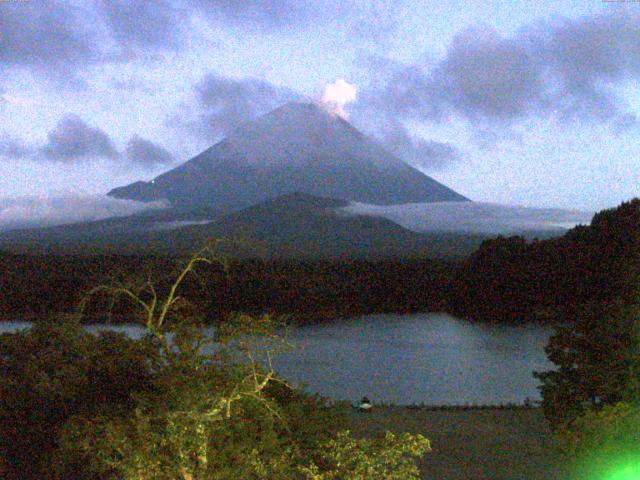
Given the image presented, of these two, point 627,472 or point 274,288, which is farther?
point 274,288

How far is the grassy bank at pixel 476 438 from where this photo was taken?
9.95m

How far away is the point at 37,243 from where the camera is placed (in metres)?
58.1

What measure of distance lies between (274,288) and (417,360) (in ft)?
41.3

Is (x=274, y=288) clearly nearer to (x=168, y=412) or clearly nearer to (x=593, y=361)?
(x=593, y=361)

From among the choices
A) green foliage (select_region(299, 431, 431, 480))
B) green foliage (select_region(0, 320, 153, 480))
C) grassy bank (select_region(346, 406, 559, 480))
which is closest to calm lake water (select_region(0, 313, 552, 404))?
grassy bank (select_region(346, 406, 559, 480))

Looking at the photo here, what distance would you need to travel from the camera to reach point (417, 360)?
2566 centimetres

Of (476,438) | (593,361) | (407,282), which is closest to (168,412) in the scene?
(593,361)

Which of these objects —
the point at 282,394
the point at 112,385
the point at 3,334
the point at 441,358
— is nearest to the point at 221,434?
the point at 282,394

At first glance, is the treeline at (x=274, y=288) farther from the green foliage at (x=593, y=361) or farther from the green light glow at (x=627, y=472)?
the green light glow at (x=627, y=472)

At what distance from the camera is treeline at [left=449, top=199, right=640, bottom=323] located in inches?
1156

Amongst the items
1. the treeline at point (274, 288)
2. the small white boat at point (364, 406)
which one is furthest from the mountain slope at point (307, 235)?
the small white boat at point (364, 406)

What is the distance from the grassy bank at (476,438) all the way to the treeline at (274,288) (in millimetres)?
19788

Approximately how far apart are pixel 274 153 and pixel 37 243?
4300 cm

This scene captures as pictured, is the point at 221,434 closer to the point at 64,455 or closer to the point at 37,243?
the point at 64,455
